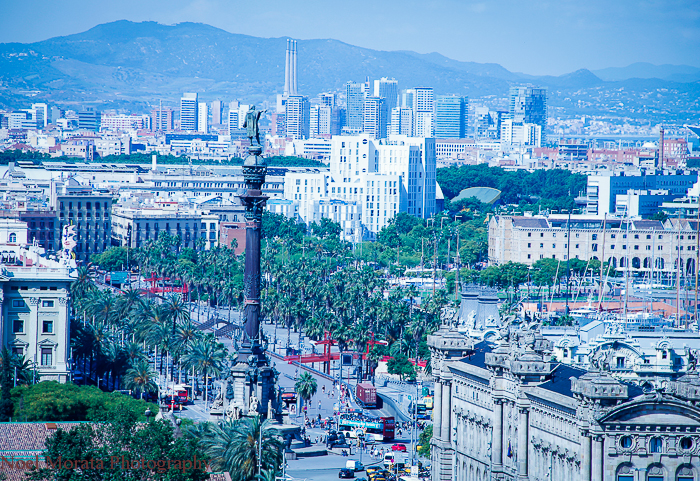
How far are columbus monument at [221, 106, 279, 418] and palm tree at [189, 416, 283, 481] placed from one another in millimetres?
13107

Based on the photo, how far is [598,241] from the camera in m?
168

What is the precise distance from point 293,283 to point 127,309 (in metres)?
33.3

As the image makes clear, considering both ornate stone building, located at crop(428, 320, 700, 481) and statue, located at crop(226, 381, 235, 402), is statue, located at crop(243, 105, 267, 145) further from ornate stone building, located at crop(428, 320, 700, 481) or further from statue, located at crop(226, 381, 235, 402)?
ornate stone building, located at crop(428, 320, 700, 481)

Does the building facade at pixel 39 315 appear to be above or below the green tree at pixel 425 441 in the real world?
above

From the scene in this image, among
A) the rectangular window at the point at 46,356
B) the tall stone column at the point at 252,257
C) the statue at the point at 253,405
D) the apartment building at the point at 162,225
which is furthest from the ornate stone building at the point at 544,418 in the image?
the apartment building at the point at 162,225

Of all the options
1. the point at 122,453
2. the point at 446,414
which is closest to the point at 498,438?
the point at 446,414

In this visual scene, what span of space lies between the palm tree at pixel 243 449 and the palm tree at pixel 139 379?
88.3 ft

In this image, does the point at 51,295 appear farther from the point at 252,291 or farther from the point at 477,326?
the point at 477,326

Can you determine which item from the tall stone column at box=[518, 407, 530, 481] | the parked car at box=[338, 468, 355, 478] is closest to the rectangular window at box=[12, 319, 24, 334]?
the parked car at box=[338, 468, 355, 478]

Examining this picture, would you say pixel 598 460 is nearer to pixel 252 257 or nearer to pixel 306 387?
pixel 252 257

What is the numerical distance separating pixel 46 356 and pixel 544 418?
4113cm

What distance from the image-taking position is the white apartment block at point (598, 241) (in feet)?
537

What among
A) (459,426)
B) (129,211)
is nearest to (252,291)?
(459,426)

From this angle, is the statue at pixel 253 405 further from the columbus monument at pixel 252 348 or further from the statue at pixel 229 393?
the statue at pixel 229 393
